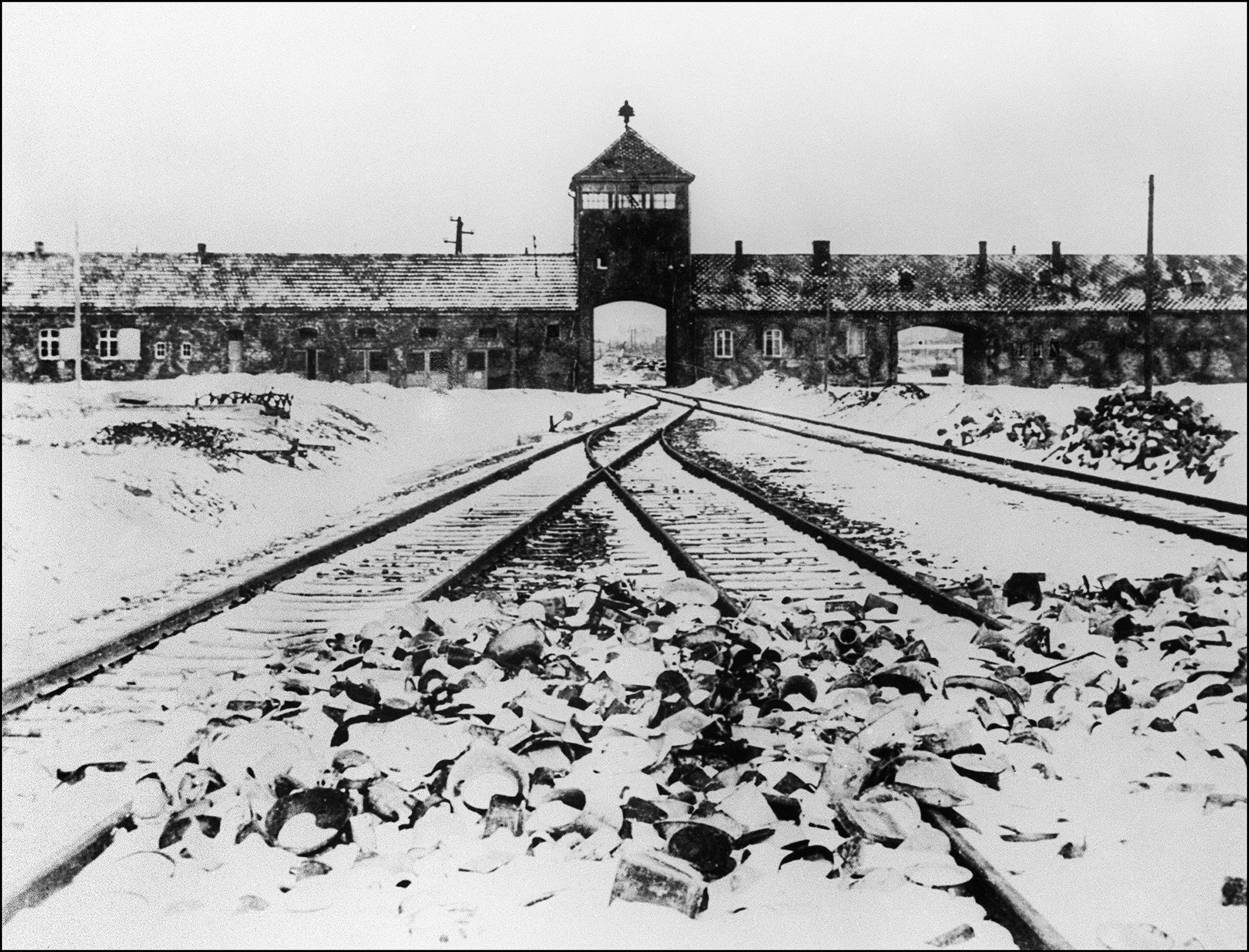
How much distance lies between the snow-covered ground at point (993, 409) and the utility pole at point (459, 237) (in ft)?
12.7

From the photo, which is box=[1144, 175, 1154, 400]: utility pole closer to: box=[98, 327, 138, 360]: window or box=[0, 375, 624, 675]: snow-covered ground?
box=[0, 375, 624, 675]: snow-covered ground

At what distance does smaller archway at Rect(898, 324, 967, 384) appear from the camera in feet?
76.9

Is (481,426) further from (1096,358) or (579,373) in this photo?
(579,373)

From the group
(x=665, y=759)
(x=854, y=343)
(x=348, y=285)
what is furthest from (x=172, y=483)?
(x=854, y=343)

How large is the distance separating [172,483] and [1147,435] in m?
6.92

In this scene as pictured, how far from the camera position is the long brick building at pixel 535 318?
504 inches

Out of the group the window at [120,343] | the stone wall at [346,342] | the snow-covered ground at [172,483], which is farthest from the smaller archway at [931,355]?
the window at [120,343]

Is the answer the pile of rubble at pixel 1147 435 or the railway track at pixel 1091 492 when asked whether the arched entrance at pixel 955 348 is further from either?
the pile of rubble at pixel 1147 435

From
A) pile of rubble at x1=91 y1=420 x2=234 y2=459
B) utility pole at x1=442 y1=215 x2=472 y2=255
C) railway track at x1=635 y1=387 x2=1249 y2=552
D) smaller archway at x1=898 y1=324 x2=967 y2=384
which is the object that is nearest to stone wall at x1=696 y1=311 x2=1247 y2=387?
smaller archway at x1=898 y1=324 x2=967 y2=384

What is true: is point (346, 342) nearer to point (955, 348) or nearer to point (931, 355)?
point (955, 348)

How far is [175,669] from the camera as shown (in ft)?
11.7

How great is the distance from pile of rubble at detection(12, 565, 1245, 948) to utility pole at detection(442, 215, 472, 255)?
6.95 ft

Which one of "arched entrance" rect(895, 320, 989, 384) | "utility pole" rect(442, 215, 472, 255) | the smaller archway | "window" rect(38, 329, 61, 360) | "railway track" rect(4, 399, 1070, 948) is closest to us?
"railway track" rect(4, 399, 1070, 948)

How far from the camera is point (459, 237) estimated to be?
217 inches
